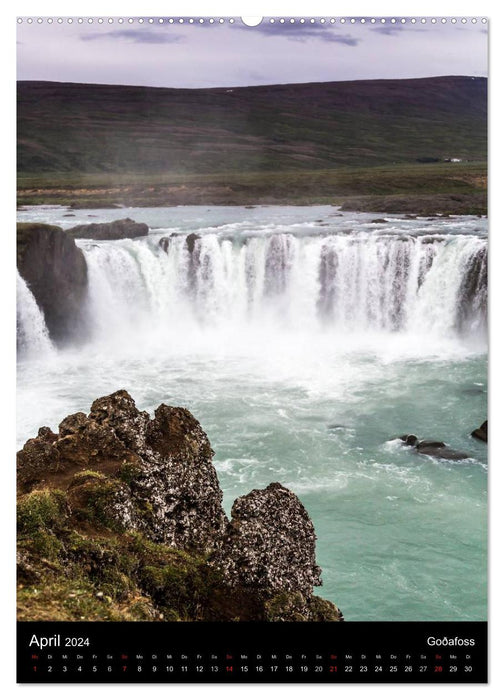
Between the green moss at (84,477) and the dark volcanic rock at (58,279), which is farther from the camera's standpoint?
Result: the dark volcanic rock at (58,279)

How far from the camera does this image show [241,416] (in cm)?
1421

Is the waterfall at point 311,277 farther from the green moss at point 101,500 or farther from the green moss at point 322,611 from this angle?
the green moss at point 322,611

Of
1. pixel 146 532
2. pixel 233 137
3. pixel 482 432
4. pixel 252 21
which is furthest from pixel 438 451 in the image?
pixel 252 21

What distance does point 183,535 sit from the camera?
405 inches

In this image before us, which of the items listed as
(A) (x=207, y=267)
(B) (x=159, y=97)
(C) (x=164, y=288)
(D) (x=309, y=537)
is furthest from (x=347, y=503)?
(A) (x=207, y=267)

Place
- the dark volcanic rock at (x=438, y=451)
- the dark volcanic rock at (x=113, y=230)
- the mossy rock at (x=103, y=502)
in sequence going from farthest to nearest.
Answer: the dark volcanic rock at (x=113, y=230) → the dark volcanic rock at (x=438, y=451) → the mossy rock at (x=103, y=502)

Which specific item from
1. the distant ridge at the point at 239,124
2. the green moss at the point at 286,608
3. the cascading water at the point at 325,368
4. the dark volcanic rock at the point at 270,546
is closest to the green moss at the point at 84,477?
the cascading water at the point at 325,368

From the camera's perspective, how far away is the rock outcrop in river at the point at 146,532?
29.2ft

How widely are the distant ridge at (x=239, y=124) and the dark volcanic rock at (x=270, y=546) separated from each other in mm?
4797

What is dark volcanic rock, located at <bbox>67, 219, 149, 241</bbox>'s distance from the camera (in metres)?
21.8

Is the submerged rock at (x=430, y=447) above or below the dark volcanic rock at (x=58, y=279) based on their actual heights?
below

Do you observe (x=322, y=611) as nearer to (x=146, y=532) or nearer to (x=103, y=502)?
(x=146, y=532)

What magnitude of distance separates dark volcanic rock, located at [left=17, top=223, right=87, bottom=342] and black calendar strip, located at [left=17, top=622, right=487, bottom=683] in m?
7.57

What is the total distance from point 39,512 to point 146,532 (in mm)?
1383
